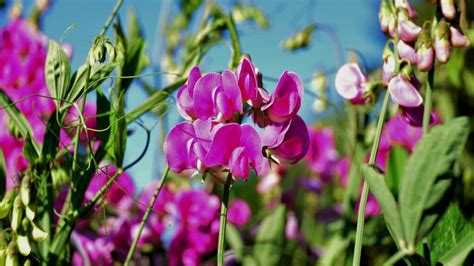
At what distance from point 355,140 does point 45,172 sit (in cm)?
70

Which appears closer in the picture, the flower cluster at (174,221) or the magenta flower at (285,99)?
the magenta flower at (285,99)

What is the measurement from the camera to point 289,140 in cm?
75

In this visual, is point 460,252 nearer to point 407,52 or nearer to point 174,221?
point 407,52

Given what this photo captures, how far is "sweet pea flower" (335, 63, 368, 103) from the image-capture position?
89cm

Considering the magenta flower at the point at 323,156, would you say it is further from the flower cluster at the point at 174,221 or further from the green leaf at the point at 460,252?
the green leaf at the point at 460,252

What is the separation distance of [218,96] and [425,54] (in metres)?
0.24

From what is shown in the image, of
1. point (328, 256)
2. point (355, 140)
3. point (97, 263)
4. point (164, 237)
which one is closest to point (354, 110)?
point (355, 140)

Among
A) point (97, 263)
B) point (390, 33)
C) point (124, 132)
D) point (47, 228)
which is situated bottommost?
point (97, 263)

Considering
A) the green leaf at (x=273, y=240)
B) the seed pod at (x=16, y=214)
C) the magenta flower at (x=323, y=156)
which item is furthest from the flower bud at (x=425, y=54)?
the magenta flower at (x=323, y=156)

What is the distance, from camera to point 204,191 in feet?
5.01

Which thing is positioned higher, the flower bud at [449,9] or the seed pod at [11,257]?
the flower bud at [449,9]

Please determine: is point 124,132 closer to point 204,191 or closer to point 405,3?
point 405,3

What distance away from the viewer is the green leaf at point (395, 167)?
1.12m

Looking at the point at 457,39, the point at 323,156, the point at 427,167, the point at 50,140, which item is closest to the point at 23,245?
the point at 50,140
